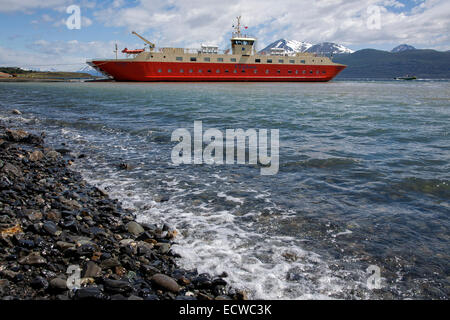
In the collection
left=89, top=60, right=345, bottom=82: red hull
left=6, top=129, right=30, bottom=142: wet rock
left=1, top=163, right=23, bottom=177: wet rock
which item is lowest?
left=1, top=163, right=23, bottom=177: wet rock

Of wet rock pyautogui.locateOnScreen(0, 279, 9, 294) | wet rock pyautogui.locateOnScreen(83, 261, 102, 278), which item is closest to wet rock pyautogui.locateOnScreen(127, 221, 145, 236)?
wet rock pyautogui.locateOnScreen(83, 261, 102, 278)

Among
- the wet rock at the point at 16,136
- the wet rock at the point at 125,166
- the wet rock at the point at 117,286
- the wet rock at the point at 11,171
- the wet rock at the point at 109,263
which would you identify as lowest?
the wet rock at the point at 117,286

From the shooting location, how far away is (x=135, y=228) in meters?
3.86

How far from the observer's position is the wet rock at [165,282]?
8.91 feet

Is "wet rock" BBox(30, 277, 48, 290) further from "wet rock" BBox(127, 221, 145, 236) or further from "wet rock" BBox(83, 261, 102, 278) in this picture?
"wet rock" BBox(127, 221, 145, 236)

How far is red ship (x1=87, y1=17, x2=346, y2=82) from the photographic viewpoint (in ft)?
152

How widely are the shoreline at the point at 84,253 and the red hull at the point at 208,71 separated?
1772 inches

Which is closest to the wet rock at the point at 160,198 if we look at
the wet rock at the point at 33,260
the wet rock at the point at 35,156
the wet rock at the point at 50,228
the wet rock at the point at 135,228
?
the wet rock at the point at 135,228

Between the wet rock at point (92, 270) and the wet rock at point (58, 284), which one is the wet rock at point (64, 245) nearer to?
the wet rock at point (92, 270)

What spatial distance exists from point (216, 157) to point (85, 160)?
11.1 ft

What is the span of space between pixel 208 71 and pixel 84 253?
160 ft

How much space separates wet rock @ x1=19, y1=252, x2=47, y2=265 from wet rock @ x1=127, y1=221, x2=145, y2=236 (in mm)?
1096
